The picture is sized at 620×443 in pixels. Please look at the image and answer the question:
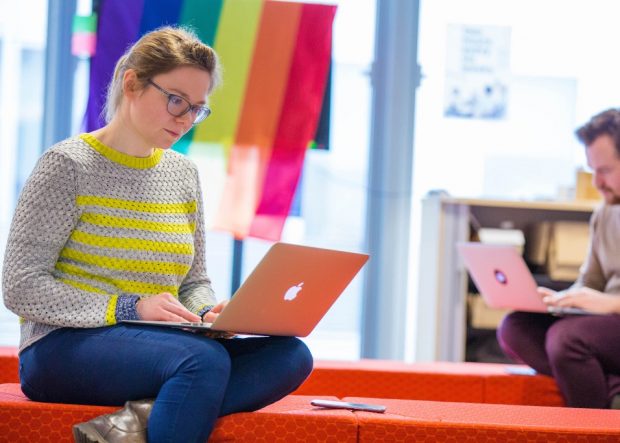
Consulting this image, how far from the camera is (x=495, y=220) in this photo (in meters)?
3.97

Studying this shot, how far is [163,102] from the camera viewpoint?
1.83m

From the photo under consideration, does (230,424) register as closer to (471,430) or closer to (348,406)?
(348,406)

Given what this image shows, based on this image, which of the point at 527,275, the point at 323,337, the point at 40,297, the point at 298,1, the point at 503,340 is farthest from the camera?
the point at 323,337

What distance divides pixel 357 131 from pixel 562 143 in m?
0.92

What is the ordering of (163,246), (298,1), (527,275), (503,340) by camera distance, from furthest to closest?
(298,1) → (503,340) → (527,275) → (163,246)

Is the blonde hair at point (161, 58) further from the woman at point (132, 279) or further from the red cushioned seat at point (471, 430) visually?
the red cushioned seat at point (471, 430)

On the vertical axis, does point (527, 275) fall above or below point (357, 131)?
below

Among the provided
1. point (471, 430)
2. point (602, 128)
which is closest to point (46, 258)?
point (471, 430)

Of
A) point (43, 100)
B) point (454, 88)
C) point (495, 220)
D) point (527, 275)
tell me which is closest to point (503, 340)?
point (527, 275)

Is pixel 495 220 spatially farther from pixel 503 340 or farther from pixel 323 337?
pixel 503 340

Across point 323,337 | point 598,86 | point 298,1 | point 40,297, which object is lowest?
point 323,337

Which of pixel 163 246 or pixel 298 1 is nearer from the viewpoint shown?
pixel 163 246

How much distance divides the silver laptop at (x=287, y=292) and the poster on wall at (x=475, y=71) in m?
2.27

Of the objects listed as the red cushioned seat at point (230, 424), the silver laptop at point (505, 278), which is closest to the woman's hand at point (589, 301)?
the silver laptop at point (505, 278)
